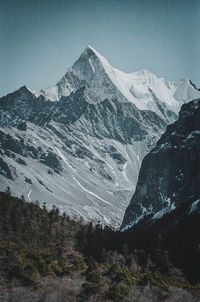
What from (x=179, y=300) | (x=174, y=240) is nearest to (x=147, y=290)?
(x=179, y=300)

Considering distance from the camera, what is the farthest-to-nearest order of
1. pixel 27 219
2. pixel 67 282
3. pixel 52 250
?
pixel 27 219 < pixel 52 250 < pixel 67 282

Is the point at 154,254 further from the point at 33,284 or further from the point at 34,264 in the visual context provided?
the point at 33,284

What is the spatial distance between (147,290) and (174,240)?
289ft

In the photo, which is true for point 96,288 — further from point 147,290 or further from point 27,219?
point 27,219

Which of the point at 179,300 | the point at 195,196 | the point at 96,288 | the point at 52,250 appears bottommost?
the point at 52,250

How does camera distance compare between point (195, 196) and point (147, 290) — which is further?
point (195, 196)

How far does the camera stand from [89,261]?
92.4 m

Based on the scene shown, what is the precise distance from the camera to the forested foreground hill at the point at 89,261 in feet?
181

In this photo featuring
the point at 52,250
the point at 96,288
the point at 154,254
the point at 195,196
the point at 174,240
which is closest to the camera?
the point at 96,288

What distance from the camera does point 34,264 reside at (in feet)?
221

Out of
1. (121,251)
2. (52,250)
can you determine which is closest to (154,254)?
(121,251)

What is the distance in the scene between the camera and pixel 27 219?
4766 inches

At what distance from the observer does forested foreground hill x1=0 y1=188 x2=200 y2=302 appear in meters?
55.3

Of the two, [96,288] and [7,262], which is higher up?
[96,288]
